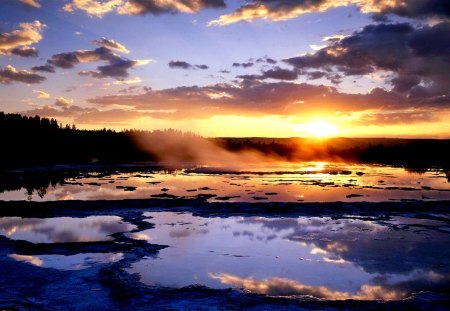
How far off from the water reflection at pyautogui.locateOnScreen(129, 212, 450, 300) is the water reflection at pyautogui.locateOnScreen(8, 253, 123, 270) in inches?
45.8

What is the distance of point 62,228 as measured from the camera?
17438mm

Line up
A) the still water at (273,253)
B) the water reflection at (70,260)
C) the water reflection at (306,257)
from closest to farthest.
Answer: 1. the water reflection at (306,257)
2. the still water at (273,253)
3. the water reflection at (70,260)

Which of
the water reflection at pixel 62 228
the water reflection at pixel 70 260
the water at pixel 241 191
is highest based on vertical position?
the water at pixel 241 191

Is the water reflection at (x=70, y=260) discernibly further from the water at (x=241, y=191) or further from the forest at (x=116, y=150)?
the forest at (x=116, y=150)

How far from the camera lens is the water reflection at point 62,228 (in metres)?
15.4

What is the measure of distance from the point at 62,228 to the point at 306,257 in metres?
10.6

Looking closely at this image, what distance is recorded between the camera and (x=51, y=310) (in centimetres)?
857

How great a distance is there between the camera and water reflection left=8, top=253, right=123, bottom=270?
1180 centimetres

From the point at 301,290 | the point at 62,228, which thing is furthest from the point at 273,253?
the point at 62,228

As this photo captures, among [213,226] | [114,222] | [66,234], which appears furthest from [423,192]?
[66,234]

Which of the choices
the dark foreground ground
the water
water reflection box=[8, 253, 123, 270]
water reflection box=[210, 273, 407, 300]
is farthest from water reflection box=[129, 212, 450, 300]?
the water

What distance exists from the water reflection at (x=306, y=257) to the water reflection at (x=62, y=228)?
5.88ft

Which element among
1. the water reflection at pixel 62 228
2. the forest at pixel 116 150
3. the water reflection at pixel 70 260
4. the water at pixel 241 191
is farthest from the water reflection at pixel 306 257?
the forest at pixel 116 150

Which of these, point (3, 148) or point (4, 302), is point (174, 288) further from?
point (3, 148)
